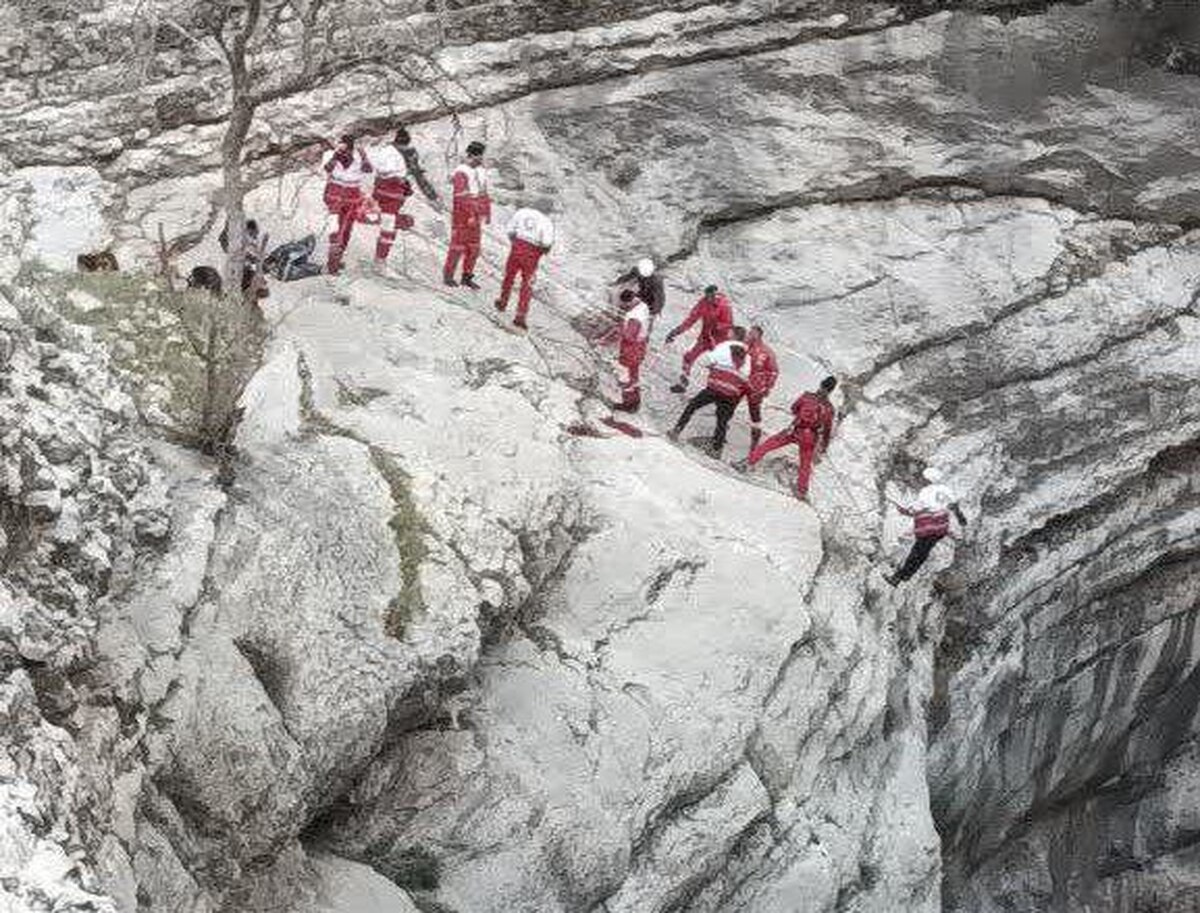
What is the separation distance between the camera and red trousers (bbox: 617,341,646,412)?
1648cm

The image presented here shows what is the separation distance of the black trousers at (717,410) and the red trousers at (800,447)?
430 millimetres

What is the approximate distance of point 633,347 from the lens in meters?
16.5

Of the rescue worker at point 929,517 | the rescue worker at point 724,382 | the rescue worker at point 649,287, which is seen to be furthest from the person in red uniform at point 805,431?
the rescue worker at point 649,287

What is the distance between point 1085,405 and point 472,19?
934 cm

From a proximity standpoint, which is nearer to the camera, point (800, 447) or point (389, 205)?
point (389, 205)

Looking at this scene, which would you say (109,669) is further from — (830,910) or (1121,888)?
(1121,888)

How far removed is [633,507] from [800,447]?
8.36ft

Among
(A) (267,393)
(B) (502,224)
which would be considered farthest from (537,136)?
(A) (267,393)

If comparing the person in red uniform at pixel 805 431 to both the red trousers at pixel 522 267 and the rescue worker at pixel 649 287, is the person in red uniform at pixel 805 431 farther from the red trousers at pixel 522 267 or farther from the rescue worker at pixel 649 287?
the red trousers at pixel 522 267

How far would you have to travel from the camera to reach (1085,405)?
2088 centimetres

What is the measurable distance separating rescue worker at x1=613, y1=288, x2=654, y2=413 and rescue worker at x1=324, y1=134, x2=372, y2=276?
299 centimetres

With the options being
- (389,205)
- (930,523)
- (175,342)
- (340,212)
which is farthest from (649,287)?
(175,342)

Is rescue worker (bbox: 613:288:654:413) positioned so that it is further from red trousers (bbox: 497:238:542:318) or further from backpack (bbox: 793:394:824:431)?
backpack (bbox: 793:394:824:431)

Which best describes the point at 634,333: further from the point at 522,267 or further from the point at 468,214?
the point at 468,214
